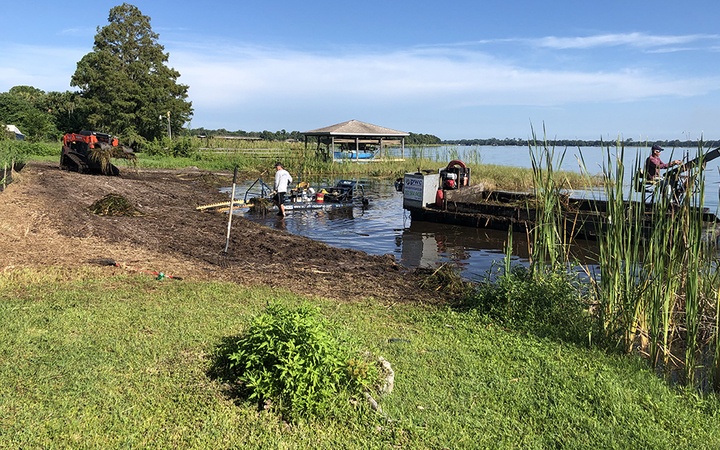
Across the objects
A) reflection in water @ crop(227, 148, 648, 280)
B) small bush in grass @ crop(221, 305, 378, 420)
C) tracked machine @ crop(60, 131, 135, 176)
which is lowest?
reflection in water @ crop(227, 148, 648, 280)

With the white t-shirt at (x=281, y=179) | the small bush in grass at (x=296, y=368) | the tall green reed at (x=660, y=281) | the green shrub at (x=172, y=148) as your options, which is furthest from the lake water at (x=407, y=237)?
the green shrub at (x=172, y=148)

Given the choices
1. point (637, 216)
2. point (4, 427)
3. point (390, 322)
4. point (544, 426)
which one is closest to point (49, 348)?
point (4, 427)

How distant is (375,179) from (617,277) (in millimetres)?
29586

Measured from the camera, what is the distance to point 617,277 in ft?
18.4

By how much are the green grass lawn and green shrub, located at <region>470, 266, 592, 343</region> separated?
0.36 m

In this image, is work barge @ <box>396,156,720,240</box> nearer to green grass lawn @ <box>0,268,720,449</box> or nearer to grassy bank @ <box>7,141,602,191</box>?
grassy bank @ <box>7,141,602,191</box>

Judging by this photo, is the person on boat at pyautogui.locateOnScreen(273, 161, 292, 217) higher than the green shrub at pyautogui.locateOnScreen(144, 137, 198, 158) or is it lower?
lower

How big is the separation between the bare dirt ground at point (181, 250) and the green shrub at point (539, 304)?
1247 millimetres

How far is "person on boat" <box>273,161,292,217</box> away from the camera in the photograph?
16859 mm

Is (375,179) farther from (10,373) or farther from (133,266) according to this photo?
(10,373)

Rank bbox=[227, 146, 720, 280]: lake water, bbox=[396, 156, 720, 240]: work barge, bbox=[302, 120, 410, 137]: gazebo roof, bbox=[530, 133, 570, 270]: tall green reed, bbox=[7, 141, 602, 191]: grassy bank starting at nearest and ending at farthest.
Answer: bbox=[530, 133, 570, 270]: tall green reed < bbox=[227, 146, 720, 280]: lake water < bbox=[396, 156, 720, 240]: work barge < bbox=[7, 141, 602, 191]: grassy bank < bbox=[302, 120, 410, 137]: gazebo roof

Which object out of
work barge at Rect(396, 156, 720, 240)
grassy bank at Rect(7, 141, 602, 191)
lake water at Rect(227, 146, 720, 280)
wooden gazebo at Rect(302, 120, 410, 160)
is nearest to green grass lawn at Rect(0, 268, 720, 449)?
lake water at Rect(227, 146, 720, 280)

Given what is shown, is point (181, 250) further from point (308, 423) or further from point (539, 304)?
point (308, 423)

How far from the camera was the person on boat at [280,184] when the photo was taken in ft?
55.3
